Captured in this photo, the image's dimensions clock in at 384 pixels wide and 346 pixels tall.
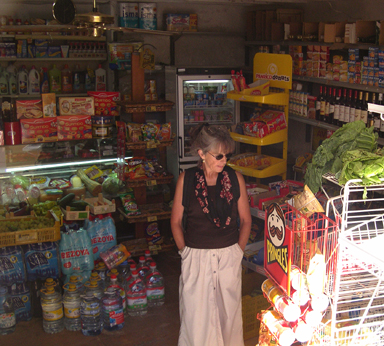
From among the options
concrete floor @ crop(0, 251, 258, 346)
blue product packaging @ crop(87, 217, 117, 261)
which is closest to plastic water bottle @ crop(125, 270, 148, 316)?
concrete floor @ crop(0, 251, 258, 346)

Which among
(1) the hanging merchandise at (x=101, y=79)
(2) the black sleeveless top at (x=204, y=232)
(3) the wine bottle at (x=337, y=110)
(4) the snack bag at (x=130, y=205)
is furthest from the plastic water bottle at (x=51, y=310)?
(1) the hanging merchandise at (x=101, y=79)

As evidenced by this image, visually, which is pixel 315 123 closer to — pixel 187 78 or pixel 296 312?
pixel 187 78

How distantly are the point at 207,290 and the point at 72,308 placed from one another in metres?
1.70

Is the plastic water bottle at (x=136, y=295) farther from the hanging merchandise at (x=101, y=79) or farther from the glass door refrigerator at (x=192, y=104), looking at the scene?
the hanging merchandise at (x=101, y=79)

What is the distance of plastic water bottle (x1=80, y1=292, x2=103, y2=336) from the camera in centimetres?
419

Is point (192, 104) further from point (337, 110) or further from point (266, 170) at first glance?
point (337, 110)

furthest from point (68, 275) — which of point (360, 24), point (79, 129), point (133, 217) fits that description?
point (360, 24)

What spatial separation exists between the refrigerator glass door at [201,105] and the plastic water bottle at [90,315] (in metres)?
2.56

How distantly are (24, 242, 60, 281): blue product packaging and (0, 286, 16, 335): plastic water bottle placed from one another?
286 millimetres

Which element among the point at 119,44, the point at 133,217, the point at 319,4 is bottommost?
the point at 133,217

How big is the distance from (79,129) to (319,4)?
128 inches

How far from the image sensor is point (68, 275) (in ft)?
15.4

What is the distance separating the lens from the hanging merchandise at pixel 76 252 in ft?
15.4

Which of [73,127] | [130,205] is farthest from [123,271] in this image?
[73,127]
